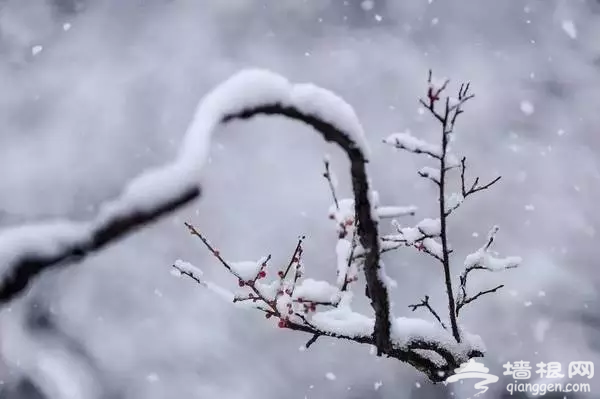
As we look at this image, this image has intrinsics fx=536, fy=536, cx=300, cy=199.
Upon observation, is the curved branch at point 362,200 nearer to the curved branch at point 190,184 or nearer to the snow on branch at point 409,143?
the curved branch at point 190,184

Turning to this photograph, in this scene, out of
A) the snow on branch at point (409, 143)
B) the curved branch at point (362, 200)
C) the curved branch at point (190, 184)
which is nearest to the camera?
the curved branch at point (190, 184)

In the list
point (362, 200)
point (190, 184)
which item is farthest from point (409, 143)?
point (190, 184)

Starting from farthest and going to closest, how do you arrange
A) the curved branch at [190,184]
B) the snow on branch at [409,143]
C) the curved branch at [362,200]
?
1. the snow on branch at [409,143]
2. the curved branch at [362,200]
3. the curved branch at [190,184]

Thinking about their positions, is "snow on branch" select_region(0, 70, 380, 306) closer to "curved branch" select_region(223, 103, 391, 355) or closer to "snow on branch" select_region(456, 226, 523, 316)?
"curved branch" select_region(223, 103, 391, 355)

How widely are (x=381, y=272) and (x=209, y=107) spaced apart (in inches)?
44.8

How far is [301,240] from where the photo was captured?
3.16 m

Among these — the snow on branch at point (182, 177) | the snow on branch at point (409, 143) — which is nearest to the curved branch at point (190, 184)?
the snow on branch at point (182, 177)

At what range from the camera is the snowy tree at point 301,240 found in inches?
41.6

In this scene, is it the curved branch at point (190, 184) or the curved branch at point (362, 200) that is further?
the curved branch at point (362, 200)

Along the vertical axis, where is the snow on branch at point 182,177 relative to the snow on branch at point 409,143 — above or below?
below

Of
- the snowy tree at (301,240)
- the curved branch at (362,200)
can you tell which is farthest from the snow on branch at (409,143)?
the curved branch at (362,200)

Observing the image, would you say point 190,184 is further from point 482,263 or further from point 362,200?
point 482,263

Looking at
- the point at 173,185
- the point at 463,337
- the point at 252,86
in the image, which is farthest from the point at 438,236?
the point at 173,185

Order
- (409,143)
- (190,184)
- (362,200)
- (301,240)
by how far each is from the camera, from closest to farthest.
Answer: (190,184) < (362,200) < (409,143) < (301,240)
